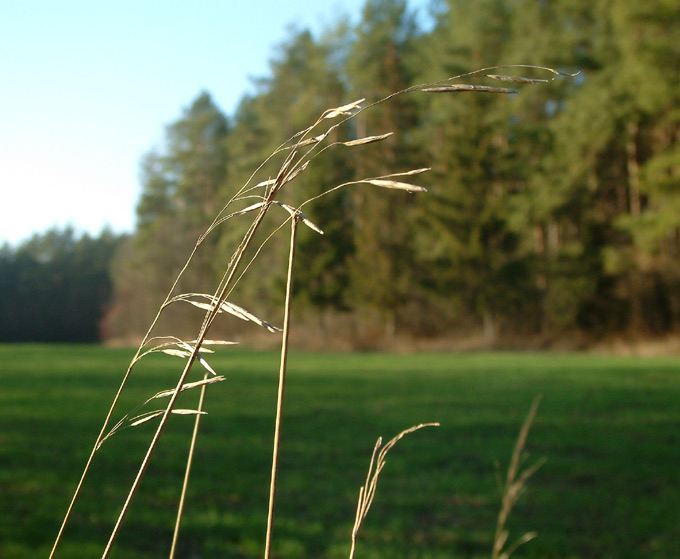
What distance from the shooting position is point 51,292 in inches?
1563

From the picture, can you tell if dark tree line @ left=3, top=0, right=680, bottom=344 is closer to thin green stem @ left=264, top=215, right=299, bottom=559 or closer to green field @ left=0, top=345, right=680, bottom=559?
green field @ left=0, top=345, right=680, bottom=559

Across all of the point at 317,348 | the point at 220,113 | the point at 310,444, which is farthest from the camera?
the point at 220,113

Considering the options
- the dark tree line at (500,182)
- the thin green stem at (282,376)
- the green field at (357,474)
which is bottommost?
the green field at (357,474)

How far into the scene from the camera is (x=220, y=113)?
130 feet

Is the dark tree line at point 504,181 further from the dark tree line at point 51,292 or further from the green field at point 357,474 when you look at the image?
the green field at point 357,474

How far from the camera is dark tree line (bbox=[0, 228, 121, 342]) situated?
127 ft

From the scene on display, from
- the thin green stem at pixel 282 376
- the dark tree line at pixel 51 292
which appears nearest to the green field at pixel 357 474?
the thin green stem at pixel 282 376

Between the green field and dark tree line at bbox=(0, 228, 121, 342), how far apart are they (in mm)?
30531

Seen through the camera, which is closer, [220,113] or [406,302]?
[406,302]

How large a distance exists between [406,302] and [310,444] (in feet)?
71.3

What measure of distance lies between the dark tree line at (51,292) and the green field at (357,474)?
30531 millimetres

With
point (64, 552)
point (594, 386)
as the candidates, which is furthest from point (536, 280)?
point (64, 552)

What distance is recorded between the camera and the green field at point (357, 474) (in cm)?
385

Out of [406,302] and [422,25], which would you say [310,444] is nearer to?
[406,302]
